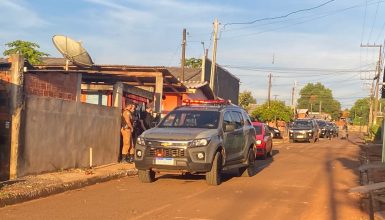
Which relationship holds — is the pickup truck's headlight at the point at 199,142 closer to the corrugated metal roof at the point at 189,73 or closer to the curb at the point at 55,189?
the curb at the point at 55,189

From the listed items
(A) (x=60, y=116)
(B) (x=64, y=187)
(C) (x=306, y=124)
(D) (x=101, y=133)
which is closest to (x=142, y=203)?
(B) (x=64, y=187)

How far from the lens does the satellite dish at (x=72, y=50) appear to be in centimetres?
1614

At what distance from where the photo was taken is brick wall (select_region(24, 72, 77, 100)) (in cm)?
1309

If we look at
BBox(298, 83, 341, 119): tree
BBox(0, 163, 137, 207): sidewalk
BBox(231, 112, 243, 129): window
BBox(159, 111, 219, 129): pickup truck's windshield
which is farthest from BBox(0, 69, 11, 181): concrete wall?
BBox(298, 83, 341, 119): tree

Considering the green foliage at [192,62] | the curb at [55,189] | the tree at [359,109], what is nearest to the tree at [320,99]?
the tree at [359,109]

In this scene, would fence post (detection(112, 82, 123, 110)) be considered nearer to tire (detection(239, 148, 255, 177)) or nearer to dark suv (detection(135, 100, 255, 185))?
dark suv (detection(135, 100, 255, 185))

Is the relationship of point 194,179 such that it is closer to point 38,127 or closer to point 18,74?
point 38,127

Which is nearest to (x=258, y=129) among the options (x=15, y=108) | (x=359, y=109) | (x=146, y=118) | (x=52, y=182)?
(x=146, y=118)

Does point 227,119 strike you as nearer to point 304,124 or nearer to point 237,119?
point 237,119

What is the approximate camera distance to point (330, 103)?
15700 cm

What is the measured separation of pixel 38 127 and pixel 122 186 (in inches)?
92.4

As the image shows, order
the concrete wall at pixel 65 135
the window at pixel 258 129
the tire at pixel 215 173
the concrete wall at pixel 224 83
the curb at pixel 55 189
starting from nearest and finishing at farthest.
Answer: the curb at pixel 55 189
the concrete wall at pixel 65 135
the tire at pixel 215 173
the window at pixel 258 129
the concrete wall at pixel 224 83

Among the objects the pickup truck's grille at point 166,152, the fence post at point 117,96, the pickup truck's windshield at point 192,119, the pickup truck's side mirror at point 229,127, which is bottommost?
the pickup truck's grille at point 166,152

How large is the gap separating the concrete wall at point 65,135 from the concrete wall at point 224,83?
2309 cm
